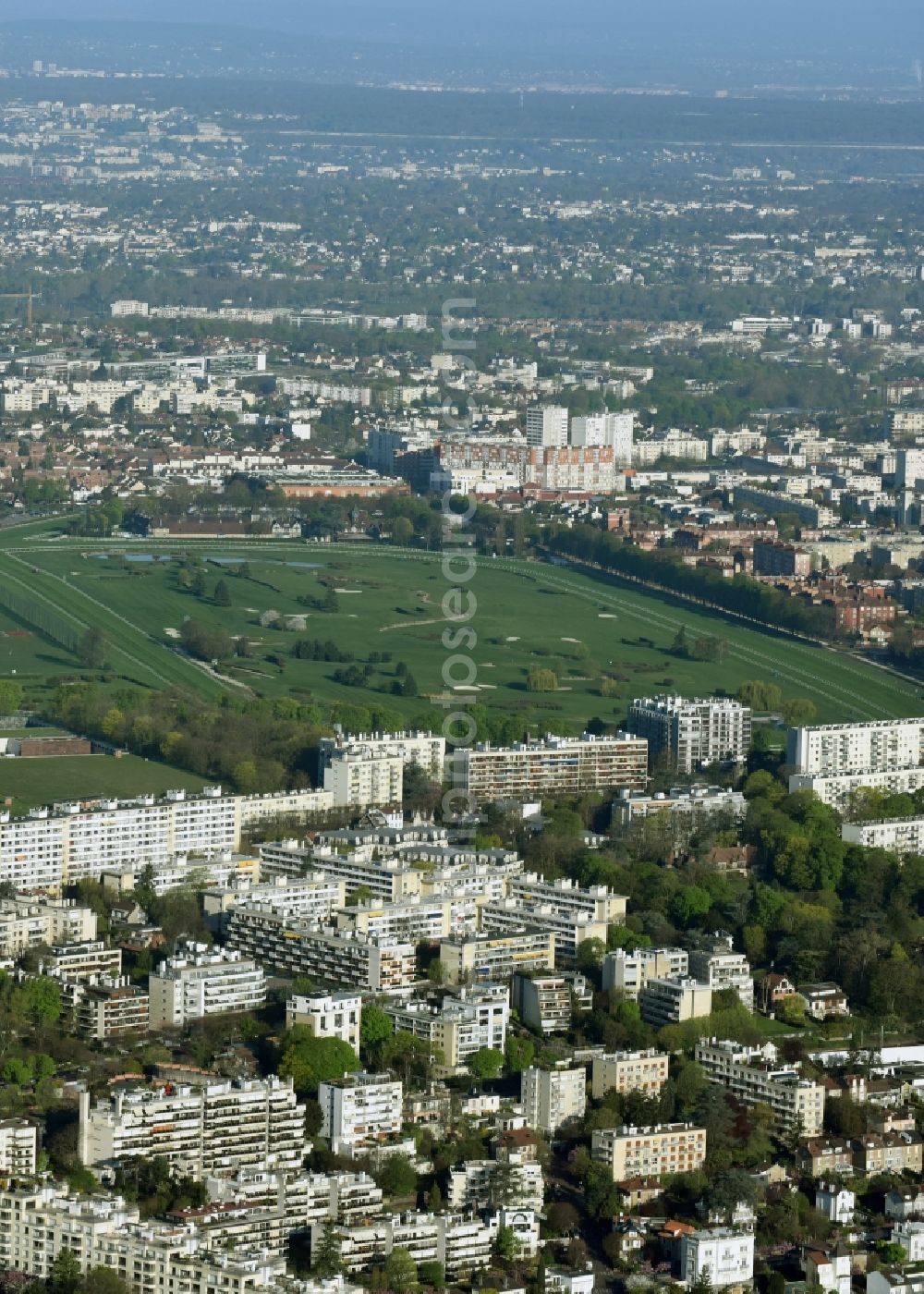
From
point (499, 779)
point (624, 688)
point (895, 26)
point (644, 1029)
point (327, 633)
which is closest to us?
point (644, 1029)

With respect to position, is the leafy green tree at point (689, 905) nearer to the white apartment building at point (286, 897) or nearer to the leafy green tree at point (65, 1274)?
the white apartment building at point (286, 897)

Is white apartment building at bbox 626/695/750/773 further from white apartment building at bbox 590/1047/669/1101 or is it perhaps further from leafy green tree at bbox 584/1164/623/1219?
leafy green tree at bbox 584/1164/623/1219

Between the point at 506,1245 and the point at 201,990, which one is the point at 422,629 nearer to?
the point at 201,990

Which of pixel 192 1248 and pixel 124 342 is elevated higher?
pixel 192 1248

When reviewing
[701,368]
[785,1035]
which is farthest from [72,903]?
Answer: [701,368]

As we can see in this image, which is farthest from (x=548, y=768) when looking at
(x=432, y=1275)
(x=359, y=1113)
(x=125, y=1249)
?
(x=125, y=1249)

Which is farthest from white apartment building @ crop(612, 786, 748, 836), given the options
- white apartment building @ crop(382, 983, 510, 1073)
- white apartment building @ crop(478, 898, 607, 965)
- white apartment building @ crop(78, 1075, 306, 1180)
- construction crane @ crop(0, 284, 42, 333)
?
construction crane @ crop(0, 284, 42, 333)

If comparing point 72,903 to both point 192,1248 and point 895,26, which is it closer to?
point 192,1248
